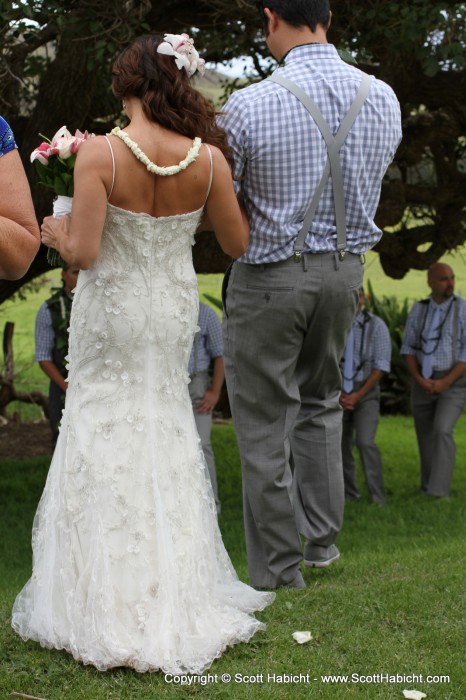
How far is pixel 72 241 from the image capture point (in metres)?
4.13

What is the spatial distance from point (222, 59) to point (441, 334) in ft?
12.5

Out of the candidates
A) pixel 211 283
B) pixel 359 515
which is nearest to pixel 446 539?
pixel 359 515

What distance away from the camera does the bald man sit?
1190cm

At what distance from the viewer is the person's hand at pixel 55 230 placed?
166 inches

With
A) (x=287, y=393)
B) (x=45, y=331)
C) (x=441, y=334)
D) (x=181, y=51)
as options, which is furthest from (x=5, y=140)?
(x=441, y=334)

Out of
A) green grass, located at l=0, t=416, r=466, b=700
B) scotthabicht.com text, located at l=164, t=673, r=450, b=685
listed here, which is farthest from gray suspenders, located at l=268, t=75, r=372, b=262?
scotthabicht.com text, located at l=164, t=673, r=450, b=685

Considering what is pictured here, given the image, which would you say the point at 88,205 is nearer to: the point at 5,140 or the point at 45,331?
the point at 5,140

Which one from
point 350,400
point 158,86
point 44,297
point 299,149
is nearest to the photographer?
point 158,86

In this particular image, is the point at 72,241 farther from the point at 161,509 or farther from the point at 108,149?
the point at 161,509

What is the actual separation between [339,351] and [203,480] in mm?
1050

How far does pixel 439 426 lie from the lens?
12.0 metres

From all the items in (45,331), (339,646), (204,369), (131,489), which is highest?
(131,489)

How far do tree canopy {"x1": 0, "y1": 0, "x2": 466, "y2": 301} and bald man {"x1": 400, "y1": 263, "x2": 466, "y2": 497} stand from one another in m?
1.03

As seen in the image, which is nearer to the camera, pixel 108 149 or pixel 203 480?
pixel 108 149
